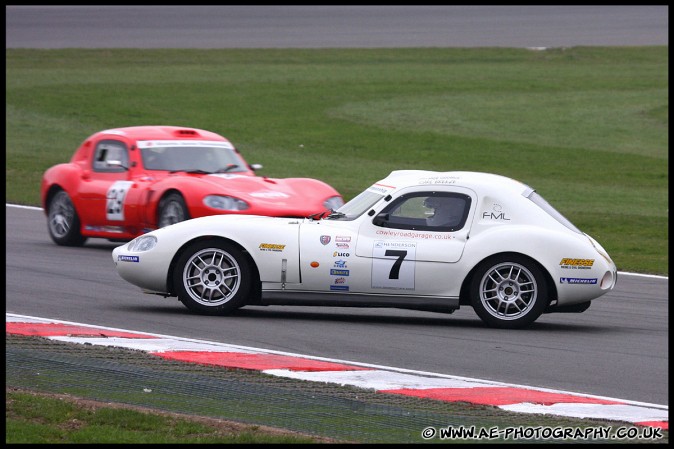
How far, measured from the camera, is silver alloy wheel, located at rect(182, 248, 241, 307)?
11.3 m

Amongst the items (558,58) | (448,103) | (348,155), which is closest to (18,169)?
(348,155)

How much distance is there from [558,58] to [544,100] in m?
8.77

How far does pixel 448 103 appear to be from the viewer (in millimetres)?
37062

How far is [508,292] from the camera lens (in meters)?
11.2

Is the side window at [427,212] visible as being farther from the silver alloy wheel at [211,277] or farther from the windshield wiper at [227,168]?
the windshield wiper at [227,168]

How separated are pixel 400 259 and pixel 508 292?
996 millimetres

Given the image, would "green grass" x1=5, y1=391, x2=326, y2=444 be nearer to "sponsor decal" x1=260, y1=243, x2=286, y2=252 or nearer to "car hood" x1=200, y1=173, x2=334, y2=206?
"sponsor decal" x1=260, y1=243, x2=286, y2=252

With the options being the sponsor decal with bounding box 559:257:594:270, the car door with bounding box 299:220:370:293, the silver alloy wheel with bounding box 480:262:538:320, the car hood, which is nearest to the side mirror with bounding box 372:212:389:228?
the car door with bounding box 299:220:370:293

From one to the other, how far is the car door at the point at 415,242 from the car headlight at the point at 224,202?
4065 millimetres

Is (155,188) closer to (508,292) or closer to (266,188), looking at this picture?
(266,188)

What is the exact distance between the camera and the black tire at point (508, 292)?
36.7 feet

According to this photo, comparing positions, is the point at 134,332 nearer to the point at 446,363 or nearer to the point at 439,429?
the point at 446,363

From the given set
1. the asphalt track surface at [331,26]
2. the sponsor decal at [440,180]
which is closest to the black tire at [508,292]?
the sponsor decal at [440,180]

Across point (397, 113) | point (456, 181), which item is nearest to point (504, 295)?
point (456, 181)
